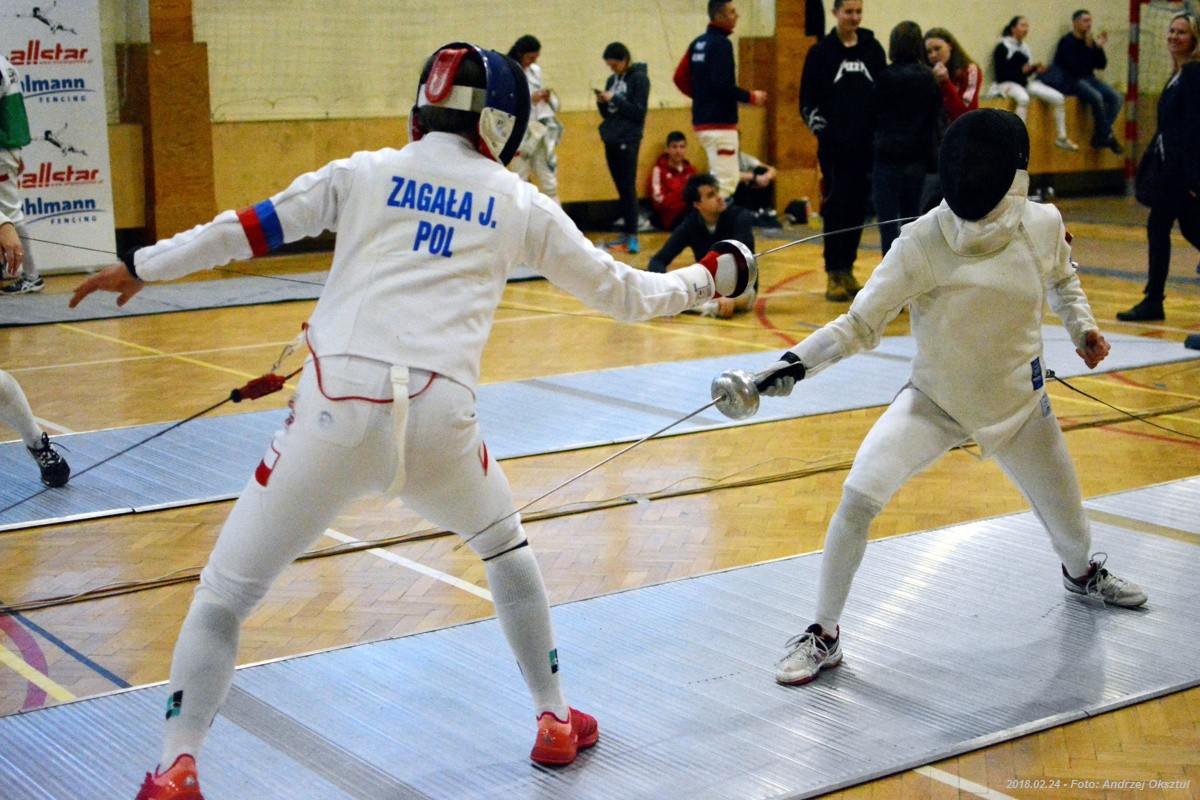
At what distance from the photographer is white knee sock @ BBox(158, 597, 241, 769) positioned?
2467mm

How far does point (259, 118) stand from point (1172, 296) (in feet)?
23.1

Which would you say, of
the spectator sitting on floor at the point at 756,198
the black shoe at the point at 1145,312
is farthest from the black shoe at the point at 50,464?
the spectator sitting on floor at the point at 756,198

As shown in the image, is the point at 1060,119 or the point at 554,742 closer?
the point at 554,742

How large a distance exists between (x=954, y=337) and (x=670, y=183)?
947 centimetres

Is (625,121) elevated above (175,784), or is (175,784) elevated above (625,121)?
(625,121)

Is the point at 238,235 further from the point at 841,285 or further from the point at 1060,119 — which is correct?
the point at 1060,119

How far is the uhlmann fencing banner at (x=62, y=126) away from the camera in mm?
9688

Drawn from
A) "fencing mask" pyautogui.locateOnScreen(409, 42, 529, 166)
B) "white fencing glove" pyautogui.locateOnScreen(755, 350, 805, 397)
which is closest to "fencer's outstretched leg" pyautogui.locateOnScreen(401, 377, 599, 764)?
"fencing mask" pyautogui.locateOnScreen(409, 42, 529, 166)

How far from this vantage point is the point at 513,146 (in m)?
2.71

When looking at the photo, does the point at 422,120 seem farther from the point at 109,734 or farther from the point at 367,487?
the point at 109,734

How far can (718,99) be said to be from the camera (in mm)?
9711

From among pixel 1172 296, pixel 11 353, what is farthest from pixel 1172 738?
pixel 1172 296

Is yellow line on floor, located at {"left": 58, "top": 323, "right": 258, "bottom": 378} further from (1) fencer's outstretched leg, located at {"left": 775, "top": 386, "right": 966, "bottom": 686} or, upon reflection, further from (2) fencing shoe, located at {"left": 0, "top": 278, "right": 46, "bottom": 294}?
(1) fencer's outstretched leg, located at {"left": 775, "top": 386, "right": 966, "bottom": 686}

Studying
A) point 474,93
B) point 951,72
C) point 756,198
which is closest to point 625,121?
point 756,198
